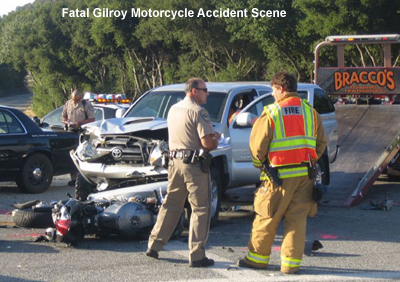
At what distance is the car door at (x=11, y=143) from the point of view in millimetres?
11953

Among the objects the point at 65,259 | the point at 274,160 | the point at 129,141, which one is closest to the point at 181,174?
the point at 274,160

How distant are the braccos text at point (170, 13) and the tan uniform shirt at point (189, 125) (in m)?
33.9

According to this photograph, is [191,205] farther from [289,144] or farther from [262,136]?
[289,144]

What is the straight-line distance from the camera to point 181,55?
5347 centimetres

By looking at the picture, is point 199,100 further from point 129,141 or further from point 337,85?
point 337,85

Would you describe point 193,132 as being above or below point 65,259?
above

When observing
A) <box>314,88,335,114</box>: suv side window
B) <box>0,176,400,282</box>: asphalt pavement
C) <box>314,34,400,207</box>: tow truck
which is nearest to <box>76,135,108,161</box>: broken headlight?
<box>0,176,400,282</box>: asphalt pavement

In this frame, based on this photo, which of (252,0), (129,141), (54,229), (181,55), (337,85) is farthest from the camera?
(181,55)

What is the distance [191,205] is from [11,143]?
6.03 m

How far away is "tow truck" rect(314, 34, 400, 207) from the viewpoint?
38.2 ft

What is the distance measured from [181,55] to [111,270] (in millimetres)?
47363

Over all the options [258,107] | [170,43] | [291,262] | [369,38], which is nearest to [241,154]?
[258,107]

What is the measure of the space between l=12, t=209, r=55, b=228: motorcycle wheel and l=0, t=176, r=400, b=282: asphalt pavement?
0.13 meters

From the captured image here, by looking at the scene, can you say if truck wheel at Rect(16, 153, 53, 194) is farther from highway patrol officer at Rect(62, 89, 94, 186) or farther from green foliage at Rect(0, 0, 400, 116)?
green foliage at Rect(0, 0, 400, 116)
